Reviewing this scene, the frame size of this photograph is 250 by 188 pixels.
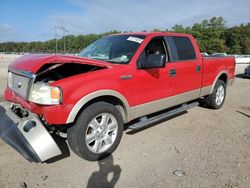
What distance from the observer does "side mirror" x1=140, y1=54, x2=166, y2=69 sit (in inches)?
161

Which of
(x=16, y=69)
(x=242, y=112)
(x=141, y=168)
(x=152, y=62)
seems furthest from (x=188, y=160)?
(x=242, y=112)

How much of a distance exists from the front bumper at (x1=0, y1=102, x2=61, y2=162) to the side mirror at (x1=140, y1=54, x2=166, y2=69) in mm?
1897

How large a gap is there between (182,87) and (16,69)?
3194mm

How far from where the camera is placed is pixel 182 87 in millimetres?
5227

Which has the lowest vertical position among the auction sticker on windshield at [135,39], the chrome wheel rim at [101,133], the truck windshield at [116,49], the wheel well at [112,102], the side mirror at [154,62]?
the chrome wheel rim at [101,133]

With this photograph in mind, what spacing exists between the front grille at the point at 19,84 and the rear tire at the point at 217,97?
470cm

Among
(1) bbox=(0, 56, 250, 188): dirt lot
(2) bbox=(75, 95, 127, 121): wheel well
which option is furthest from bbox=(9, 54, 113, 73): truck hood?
(1) bbox=(0, 56, 250, 188): dirt lot

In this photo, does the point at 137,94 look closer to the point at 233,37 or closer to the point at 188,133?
the point at 188,133

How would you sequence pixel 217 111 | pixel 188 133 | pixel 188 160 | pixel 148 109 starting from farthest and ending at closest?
pixel 217 111, pixel 188 133, pixel 148 109, pixel 188 160

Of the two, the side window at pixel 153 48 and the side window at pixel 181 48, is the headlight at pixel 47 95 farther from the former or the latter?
the side window at pixel 181 48

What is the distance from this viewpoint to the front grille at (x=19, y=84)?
3.52m

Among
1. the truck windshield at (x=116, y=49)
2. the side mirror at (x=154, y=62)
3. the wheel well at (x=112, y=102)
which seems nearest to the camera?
the wheel well at (x=112, y=102)

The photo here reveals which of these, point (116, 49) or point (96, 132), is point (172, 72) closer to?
point (116, 49)

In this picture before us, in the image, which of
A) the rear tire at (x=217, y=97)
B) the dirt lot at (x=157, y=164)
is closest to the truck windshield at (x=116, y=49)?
Answer: the dirt lot at (x=157, y=164)
